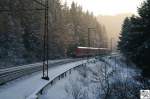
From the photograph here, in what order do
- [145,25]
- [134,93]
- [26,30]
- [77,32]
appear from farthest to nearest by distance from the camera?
[77,32]
[26,30]
[145,25]
[134,93]

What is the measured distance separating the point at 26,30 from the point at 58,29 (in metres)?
17.8

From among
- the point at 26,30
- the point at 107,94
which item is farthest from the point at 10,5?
the point at 107,94

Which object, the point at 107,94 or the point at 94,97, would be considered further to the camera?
the point at 94,97

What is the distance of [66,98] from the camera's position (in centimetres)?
2411

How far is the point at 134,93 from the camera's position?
19.1 meters

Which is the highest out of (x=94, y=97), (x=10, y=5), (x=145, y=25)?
(x=10, y=5)

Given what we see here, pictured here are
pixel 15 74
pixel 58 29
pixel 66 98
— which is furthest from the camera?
pixel 58 29

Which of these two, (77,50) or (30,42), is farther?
(77,50)

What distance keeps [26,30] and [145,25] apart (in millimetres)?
46417

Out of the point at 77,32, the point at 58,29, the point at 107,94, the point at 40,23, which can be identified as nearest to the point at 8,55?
the point at 40,23

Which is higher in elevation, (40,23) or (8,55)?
(40,23)

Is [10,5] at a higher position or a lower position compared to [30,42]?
higher

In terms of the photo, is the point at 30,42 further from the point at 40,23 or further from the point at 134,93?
the point at 134,93

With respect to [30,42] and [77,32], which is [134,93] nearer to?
[30,42]
